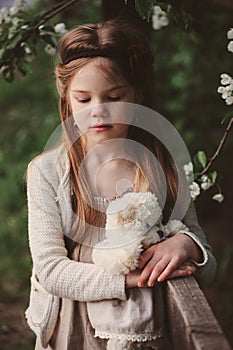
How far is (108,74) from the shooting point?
5.15 ft

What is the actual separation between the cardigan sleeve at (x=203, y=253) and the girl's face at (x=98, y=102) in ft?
0.98

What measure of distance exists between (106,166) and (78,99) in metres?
0.19

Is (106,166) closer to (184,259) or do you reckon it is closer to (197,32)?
(184,259)

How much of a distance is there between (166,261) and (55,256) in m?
0.27

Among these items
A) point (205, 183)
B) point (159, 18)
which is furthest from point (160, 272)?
point (159, 18)

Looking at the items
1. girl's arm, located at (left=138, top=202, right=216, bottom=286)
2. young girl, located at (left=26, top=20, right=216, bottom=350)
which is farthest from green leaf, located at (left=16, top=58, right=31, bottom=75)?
girl's arm, located at (left=138, top=202, right=216, bottom=286)

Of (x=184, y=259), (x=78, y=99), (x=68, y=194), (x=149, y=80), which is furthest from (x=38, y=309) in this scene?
(x=149, y=80)

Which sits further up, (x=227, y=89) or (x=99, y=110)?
(x=99, y=110)

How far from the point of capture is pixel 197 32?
2.50 m

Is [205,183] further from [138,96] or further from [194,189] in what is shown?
[138,96]

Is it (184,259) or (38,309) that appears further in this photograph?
(38,309)

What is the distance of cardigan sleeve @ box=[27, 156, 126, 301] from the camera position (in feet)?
4.94

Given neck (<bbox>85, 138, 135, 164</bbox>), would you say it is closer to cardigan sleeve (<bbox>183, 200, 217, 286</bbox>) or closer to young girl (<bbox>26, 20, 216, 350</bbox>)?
young girl (<bbox>26, 20, 216, 350</bbox>)

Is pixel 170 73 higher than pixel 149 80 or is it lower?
lower
